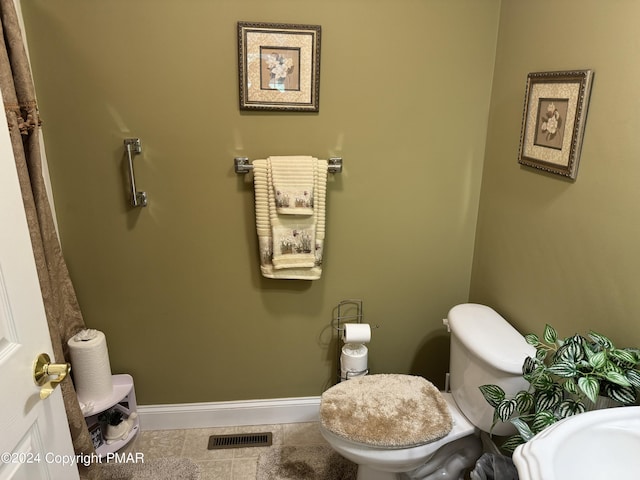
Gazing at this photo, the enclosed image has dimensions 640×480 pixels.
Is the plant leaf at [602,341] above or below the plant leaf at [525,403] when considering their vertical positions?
above

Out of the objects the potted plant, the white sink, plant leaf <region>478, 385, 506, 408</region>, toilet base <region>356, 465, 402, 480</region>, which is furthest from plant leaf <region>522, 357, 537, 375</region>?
toilet base <region>356, 465, 402, 480</region>

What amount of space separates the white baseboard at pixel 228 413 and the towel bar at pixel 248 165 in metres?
1.13

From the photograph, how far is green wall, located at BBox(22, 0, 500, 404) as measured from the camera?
5.98 ft

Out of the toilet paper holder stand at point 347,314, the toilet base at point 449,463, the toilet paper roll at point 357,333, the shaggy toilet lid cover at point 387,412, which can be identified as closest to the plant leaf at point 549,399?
the shaggy toilet lid cover at point 387,412

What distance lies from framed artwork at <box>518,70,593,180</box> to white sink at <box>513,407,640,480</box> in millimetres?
777

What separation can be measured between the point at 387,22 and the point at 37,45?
52.4 inches

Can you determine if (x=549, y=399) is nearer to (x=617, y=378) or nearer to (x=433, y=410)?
(x=617, y=378)

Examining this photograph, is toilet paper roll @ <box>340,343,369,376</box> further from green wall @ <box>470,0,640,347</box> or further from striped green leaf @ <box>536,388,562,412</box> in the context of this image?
striped green leaf @ <box>536,388,562,412</box>

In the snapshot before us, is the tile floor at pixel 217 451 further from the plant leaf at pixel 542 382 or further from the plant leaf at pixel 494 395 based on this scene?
the plant leaf at pixel 542 382

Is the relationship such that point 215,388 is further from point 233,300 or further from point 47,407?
point 47,407

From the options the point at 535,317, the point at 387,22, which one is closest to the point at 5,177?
the point at 387,22

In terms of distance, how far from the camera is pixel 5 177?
3.03 feet

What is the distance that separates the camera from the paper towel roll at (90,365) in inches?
75.2

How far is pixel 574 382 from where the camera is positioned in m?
1.18
